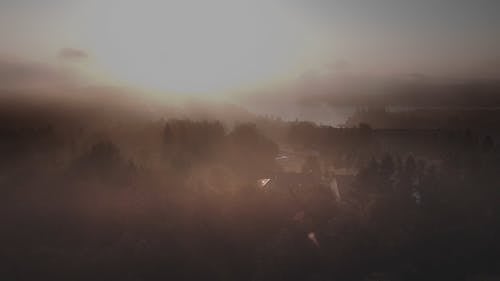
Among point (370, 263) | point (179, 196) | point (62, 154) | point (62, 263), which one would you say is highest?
point (62, 154)

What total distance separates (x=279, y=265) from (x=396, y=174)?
1151cm

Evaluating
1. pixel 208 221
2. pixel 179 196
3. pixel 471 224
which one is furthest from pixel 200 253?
pixel 471 224

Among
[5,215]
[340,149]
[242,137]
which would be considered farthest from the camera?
[340,149]

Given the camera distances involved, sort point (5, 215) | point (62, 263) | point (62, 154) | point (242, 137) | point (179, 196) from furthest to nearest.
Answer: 1. point (242, 137)
2. point (62, 154)
3. point (179, 196)
4. point (5, 215)
5. point (62, 263)

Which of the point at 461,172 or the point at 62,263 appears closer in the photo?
the point at 62,263

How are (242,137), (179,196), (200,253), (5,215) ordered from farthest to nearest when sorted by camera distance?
(242,137), (179,196), (5,215), (200,253)

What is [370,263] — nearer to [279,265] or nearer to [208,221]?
[279,265]

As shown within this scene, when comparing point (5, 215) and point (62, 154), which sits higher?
point (62, 154)

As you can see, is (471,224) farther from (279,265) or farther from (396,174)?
(279,265)

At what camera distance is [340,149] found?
122ft

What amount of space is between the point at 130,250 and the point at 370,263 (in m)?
7.37

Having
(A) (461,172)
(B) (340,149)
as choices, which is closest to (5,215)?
(A) (461,172)

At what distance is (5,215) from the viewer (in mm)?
14781

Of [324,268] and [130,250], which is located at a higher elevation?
[130,250]
